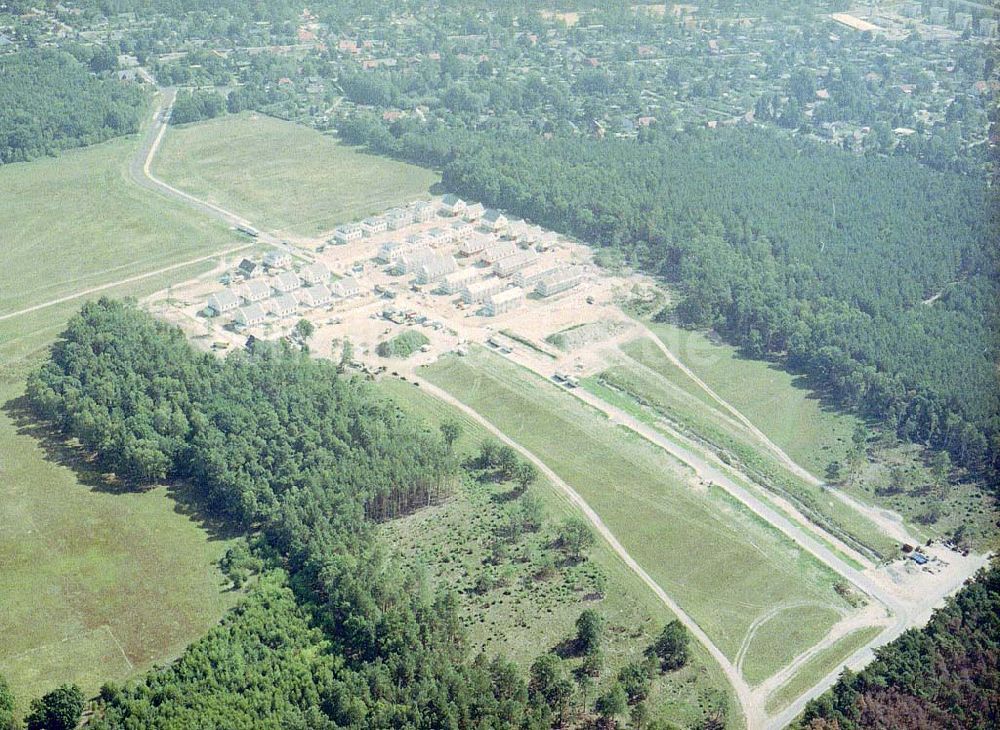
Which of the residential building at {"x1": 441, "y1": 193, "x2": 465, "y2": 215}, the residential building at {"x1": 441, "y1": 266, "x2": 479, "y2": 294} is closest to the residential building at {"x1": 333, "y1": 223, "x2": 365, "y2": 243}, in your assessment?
the residential building at {"x1": 441, "y1": 193, "x2": 465, "y2": 215}

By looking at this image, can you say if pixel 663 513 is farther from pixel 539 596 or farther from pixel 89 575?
pixel 89 575

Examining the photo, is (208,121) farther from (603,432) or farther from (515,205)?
(603,432)

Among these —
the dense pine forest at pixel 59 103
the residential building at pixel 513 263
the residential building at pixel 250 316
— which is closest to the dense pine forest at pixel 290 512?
the residential building at pixel 250 316

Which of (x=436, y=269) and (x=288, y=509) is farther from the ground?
(x=288, y=509)

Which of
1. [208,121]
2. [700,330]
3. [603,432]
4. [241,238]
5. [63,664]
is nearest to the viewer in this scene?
[63,664]

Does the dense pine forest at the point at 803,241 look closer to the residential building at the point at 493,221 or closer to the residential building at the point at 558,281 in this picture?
the residential building at the point at 493,221

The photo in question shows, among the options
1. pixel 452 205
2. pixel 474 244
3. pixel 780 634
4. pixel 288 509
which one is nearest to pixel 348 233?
pixel 474 244

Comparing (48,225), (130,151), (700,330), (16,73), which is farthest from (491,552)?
(16,73)
